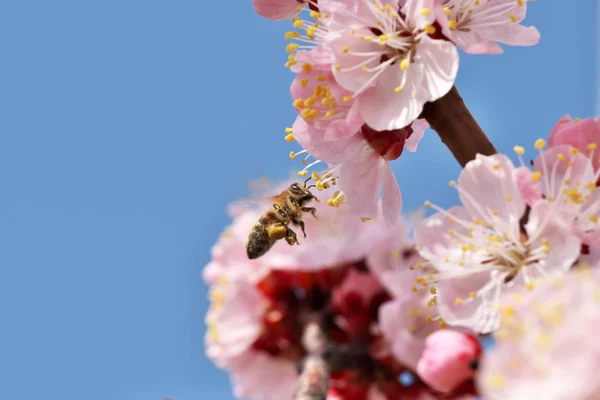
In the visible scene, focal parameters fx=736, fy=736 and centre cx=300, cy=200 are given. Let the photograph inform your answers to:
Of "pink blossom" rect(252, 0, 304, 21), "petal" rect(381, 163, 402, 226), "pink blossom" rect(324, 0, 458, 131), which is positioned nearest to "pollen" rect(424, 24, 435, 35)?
"pink blossom" rect(324, 0, 458, 131)

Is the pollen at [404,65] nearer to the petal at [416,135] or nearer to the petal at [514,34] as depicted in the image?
the petal at [514,34]

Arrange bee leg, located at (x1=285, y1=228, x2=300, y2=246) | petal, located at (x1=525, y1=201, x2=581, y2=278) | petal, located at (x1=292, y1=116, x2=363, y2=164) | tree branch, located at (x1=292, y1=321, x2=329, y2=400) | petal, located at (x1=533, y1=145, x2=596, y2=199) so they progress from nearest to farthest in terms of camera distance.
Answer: petal, located at (x1=525, y1=201, x2=581, y2=278) < petal, located at (x1=533, y1=145, x2=596, y2=199) < petal, located at (x1=292, y1=116, x2=363, y2=164) < tree branch, located at (x1=292, y1=321, x2=329, y2=400) < bee leg, located at (x1=285, y1=228, x2=300, y2=246)

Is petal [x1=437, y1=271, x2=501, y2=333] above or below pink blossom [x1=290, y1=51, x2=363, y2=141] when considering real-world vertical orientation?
below

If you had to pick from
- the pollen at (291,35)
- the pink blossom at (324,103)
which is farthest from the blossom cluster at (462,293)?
the pollen at (291,35)

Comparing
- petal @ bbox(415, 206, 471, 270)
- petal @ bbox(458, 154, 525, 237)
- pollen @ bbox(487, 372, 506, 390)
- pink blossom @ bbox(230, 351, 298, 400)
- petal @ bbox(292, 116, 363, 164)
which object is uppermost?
pink blossom @ bbox(230, 351, 298, 400)

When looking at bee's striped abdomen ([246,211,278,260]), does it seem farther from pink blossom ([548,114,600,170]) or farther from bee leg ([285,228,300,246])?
pink blossom ([548,114,600,170])

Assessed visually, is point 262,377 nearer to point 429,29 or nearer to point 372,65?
point 372,65

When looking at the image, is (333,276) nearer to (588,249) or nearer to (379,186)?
(379,186)
